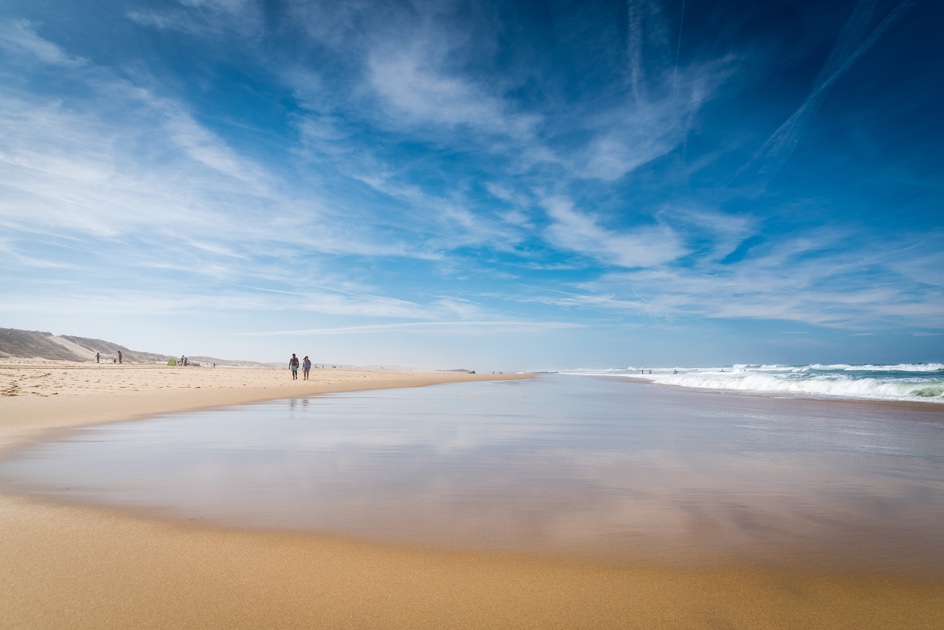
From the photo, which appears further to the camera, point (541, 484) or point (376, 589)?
point (541, 484)

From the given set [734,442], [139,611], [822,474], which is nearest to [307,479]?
[139,611]

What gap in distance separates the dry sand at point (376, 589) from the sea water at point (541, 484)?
0.90 feet

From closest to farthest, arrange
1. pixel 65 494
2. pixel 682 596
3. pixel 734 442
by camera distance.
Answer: pixel 682 596
pixel 65 494
pixel 734 442

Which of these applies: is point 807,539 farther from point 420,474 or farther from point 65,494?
point 65,494

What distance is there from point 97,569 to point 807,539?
4.46m

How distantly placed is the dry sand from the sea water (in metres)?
0.28

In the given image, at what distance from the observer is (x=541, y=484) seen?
4680 mm

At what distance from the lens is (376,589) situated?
8.11ft

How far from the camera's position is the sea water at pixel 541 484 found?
3234 mm

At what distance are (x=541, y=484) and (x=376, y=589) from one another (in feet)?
8.28

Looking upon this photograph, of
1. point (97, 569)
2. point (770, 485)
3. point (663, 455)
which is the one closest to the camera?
point (97, 569)

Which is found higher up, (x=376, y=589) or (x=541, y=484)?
(x=541, y=484)

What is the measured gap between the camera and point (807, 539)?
325 cm

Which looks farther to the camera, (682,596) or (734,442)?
(734,442)
